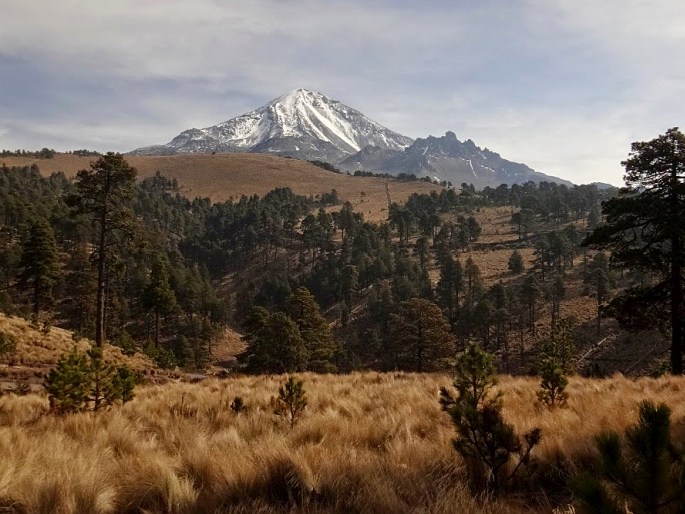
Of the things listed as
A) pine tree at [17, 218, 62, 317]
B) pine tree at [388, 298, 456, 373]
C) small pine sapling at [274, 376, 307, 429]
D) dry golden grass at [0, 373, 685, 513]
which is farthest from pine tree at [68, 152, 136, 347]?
pine tree at [17, 218, 62, 317]

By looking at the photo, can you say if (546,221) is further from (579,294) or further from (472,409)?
(472,409)

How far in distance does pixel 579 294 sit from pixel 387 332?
36840 millimetres

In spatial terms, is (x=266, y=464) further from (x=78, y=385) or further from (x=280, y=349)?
(x=280, y=349)

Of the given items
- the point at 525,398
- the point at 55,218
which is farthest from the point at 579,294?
the point at 55,218

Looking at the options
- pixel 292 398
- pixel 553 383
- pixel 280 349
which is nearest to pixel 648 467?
pixel 292 398

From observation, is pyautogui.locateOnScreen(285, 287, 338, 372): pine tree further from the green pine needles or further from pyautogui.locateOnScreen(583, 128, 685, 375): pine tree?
the green pine needles

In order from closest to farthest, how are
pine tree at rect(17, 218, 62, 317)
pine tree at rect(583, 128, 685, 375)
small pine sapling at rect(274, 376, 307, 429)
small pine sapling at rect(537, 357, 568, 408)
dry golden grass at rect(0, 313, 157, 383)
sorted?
small pine sapling at rect(274, 376, 307, 429), small pine sapling at rect(537, 357, 568, 408), pine tree at rect(583, 128, 685, 375), dry golden grass at rect(0, 313, 157, 383), pine tree at rect(17, 218, 62, 317)

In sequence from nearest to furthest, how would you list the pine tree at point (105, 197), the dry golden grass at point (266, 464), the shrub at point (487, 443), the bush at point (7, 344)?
1. the dry golden grass at point (266, 464)
2. the shrub at point (487, 443)
3. the bush at point (7, 344)
4. the pine tree at point (105, 197)

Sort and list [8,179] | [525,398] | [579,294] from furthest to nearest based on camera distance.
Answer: [8,179] < [579,294] < [525,398]

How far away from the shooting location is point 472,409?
4125mm

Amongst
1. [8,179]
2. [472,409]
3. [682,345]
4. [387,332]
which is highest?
[8,179]

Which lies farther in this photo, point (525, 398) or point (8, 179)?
point (8, 179)

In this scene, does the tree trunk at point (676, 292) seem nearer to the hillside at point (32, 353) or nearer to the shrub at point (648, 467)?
the shrub at point (648, 467)

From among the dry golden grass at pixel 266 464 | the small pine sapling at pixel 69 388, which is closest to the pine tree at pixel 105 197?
the small pine sapling at pixel 69 388
